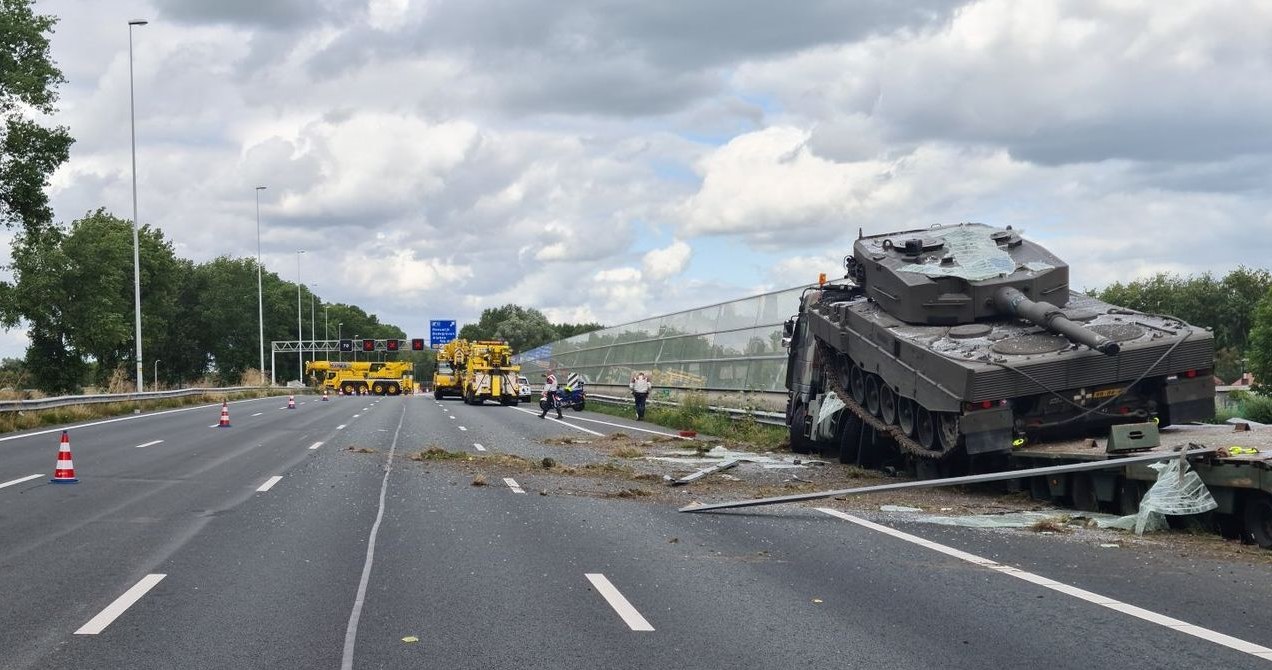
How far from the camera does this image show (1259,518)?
35.1ft

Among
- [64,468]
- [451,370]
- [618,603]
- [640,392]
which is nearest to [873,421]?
[618,603]

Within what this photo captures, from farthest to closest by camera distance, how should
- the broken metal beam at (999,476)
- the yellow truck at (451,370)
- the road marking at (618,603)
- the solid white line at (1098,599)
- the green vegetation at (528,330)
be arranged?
the green vegetation at (528,330)
the yellow truck at (451,370)
the broken metal beam at (999,476)
the road marking at (618,603)
the solid white line at (1098,599)

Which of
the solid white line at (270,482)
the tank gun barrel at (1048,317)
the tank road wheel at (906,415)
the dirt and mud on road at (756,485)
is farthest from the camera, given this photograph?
the tank road wheel at (906,415)

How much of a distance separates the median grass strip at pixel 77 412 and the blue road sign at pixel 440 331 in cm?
4573

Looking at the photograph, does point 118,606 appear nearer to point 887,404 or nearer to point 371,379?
point 887,404

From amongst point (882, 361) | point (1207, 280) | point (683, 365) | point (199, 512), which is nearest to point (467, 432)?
point (683, 365)

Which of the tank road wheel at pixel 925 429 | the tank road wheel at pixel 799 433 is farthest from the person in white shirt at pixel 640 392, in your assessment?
the tank road wheel at pixel 925 429

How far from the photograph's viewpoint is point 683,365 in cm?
4212

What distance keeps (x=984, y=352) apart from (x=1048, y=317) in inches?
46.7

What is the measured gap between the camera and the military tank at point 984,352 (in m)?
14.9

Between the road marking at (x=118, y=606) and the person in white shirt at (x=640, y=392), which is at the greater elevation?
the person in white shirt at (x=640, y=392)

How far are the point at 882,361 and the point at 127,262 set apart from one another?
9518 centimetres

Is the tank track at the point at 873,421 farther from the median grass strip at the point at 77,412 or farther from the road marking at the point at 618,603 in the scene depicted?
the median grass strip at the point at 77,412

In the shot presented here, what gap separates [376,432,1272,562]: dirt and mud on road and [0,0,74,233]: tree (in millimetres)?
23876
